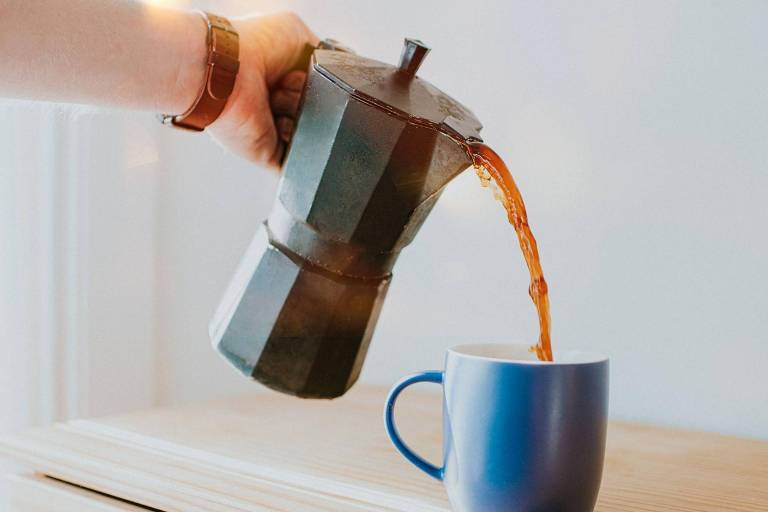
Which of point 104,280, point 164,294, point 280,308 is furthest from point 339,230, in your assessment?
point 164,294

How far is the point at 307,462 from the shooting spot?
66 centimetres

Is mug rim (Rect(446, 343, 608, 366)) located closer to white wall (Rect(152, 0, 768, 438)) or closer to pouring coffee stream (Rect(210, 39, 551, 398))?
pouring coffee stream (Rect(210, 39, 551, 398))

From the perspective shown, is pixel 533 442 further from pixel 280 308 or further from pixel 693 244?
pixel 693 244

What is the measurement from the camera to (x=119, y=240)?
1112 mm

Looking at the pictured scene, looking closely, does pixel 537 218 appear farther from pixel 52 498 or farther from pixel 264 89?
pixel 52 498

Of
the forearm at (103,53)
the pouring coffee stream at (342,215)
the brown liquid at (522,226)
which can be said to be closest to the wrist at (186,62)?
the forearm at (103,53)

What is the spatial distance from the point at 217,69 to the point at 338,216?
0.70 feet

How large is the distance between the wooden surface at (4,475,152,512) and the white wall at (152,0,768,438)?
52 centimetres

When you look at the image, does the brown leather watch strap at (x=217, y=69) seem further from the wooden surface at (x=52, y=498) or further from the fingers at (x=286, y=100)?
the wooden surface at (x=52, y=498)

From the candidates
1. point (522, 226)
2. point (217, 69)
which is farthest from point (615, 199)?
point (217, 69)

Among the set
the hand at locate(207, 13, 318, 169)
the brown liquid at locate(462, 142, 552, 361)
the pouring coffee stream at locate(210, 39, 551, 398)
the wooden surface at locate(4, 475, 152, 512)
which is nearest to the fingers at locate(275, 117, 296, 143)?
the hand at locate(207, 13, 318, 169)

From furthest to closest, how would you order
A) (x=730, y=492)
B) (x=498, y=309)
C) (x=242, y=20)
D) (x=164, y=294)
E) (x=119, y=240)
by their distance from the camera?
(x=164, y=294), (x=119, y=240), (x=498, y=309), (x=242, y=20), (x=730, y=492)

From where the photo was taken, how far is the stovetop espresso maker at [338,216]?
562 millimetres

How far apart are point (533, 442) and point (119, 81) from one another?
0.47 metres
